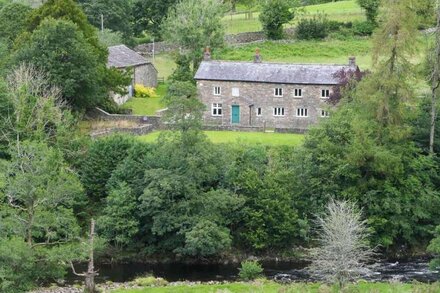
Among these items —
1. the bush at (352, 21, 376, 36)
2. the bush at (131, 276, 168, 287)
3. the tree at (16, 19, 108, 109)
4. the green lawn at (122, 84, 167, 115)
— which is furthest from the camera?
the bush at (352, 21, 376, 36)

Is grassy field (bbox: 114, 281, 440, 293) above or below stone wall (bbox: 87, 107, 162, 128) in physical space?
below

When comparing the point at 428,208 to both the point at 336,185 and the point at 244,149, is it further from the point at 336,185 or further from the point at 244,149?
the point at 244,149


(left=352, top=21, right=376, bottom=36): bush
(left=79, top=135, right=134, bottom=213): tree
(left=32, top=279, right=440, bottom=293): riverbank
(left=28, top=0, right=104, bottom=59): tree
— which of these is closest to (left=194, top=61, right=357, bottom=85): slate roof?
(left=28, top=0, right=104, bottom=59): tree

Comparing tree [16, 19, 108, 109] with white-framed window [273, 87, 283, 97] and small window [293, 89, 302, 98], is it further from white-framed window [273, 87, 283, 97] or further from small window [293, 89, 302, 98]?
small window [293, 89, 302, 98]

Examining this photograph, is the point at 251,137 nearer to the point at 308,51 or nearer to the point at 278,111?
the point at 278,111

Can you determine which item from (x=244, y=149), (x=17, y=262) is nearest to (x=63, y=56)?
(x=244, y=149)

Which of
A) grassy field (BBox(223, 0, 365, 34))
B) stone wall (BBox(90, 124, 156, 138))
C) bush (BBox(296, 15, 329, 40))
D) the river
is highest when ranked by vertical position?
grassy field (BBox(223, 0, 365, 34))

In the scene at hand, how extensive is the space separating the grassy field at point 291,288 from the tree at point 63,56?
27221 mm

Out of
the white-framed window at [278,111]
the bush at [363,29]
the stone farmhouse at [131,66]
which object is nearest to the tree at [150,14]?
the stone farmhouse at [131,66]

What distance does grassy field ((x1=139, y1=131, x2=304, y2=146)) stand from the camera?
2881 inches

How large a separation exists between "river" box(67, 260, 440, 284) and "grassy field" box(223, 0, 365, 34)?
5431cm

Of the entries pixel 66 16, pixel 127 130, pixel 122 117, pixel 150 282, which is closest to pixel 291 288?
pixel 150 282

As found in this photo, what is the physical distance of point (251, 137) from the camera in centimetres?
7519

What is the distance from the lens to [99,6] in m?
109
